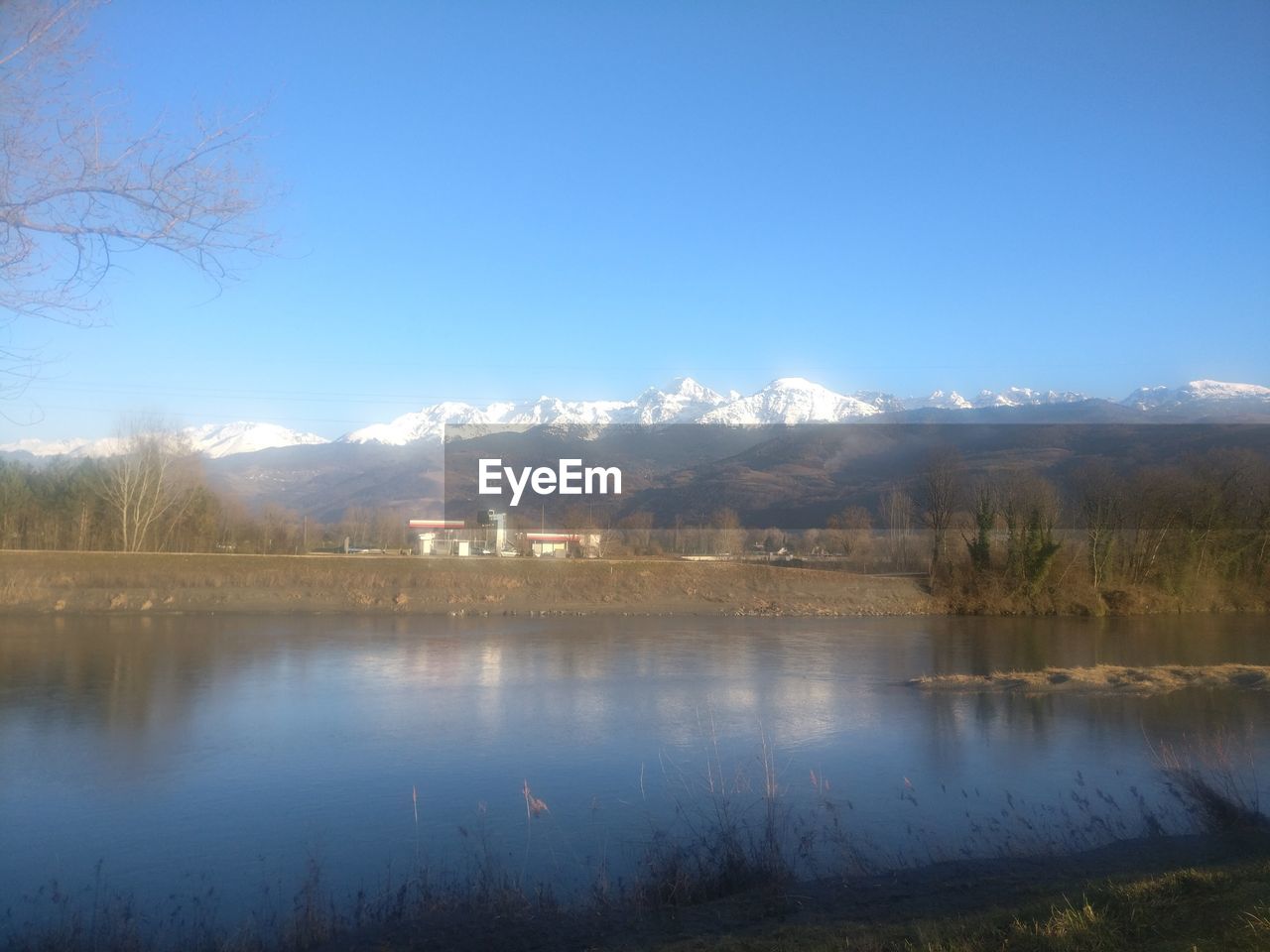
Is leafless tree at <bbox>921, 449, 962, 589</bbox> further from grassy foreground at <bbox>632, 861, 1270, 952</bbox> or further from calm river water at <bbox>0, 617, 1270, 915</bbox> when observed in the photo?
grassy foreground at <bbox>632, 861, 1270, 952</bbox>

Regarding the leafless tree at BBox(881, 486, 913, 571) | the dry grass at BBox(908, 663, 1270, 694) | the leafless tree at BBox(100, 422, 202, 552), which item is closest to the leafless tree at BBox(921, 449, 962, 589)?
the leafless tree at BBox(881, 486, 913, 571)

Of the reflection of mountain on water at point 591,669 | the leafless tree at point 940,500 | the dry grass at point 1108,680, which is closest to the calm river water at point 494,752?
the reflection of mountain on water at point 591,669

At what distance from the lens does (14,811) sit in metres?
10.0

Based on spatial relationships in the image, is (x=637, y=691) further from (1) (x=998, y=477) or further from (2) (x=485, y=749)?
(1) (x=998, y=477)

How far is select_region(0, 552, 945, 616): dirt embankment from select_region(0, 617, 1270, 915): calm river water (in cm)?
955

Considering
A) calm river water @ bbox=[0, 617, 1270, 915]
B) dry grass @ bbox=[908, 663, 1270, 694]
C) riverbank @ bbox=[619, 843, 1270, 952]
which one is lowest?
dry grass @ bbox=[908, 663, 1270, 694]

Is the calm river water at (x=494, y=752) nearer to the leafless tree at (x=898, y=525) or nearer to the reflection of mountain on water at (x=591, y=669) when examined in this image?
the reflection of mountain on water at (x=591, y=669)

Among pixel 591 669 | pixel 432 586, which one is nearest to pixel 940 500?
pixel 432 586

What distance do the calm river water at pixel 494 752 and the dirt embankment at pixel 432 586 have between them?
9550 millimetres

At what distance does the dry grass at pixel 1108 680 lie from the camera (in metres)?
18.7

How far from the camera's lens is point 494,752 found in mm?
13062

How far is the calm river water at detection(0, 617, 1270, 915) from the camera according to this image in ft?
29.2

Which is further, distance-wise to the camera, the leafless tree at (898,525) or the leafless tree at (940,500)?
the leafless tree at (898,525)

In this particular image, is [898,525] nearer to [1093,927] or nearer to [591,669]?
[591,669]
